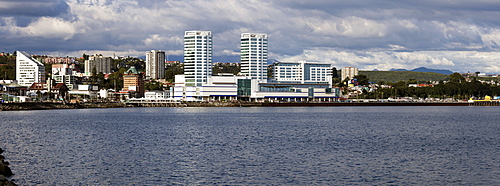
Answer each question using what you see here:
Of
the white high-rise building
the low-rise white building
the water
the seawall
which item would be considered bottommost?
the water

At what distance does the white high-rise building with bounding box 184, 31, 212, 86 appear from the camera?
18988 cm

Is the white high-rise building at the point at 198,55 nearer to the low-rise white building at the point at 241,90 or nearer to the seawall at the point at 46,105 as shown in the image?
the low-rise white building at the point at 241,90

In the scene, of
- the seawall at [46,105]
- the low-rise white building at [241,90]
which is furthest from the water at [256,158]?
the low-rise white building at [241,90]

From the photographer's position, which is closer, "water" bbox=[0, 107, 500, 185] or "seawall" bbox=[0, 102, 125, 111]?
"water" bbox=[0, 107, 500, 185]

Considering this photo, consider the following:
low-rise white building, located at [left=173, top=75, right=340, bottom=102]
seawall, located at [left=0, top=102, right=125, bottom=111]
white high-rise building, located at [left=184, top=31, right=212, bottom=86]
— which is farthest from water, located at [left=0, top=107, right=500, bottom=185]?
white high-rise building, located at [left=184, top=31, right=212, bottom=86]

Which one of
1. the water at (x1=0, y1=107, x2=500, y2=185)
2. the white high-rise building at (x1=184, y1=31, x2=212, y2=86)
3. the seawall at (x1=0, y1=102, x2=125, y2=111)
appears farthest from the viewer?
the white high-rise building at (x1=184, y1=31, x2=212, y2=86)

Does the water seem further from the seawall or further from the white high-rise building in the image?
the white high-rise building

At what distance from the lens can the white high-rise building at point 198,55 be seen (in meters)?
190

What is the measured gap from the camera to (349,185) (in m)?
29.2

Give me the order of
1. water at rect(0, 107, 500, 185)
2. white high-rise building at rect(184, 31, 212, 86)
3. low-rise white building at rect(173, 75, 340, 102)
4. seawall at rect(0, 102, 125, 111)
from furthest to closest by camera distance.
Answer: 1. white high-rise building at rect(184, 31, 212, 86)
2. low-rise white building at rect(173, 75, 340, 102)
3. seawall at rect(0, 102, 125, 111)
4. water at rect(0, 107, 500, 185)

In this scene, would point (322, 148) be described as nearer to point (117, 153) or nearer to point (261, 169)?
point (261, 169)

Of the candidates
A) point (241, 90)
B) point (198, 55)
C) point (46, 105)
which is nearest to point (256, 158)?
point (46, 105)

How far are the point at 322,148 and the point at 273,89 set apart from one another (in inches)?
5825

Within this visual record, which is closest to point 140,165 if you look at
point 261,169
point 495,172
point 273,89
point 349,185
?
point 261,169
